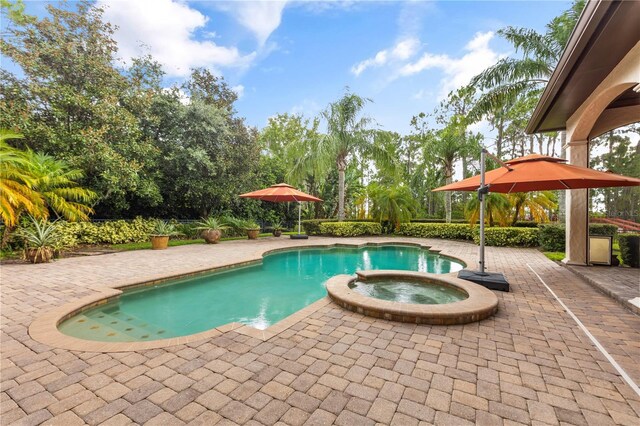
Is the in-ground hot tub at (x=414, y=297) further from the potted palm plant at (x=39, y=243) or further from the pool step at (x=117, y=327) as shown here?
the potted palm plant at (x=39, y=243)

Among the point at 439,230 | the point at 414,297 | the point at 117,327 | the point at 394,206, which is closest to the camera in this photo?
the point at 117,327

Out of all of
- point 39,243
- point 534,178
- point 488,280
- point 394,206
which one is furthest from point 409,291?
point 394,206

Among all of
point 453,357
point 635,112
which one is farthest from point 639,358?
point 635,112

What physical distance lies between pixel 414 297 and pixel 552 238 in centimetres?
838

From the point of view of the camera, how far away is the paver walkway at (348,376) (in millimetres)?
2051

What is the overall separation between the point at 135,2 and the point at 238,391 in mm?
12461

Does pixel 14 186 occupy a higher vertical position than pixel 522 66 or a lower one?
lower

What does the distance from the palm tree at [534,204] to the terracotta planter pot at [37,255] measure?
1766cm

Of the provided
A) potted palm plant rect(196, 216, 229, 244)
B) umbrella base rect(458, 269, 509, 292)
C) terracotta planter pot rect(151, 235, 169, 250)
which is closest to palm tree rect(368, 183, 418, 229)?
potted palm plant rect(196, 216, 229, 244)

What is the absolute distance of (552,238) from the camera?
33.2ft

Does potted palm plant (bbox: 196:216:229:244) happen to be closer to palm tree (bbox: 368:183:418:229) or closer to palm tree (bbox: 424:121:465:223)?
palm tree (bbox: 368:183:418:229)

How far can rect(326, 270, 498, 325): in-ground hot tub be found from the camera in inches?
149

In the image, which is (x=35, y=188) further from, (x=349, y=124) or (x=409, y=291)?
(x=349, y=124)

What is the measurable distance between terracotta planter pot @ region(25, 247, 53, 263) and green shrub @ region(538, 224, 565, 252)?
53.1ft
